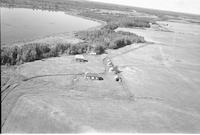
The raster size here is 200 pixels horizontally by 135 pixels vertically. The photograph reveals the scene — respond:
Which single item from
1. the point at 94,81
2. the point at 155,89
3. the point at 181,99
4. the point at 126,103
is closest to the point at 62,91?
the point at 94,81

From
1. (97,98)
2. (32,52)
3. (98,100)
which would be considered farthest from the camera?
(32,52)

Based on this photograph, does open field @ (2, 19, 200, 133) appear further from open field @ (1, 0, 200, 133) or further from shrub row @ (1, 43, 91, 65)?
shrub row @ (1, 43, 91, 65)

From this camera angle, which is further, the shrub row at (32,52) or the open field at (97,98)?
the shrub row at (32,52)

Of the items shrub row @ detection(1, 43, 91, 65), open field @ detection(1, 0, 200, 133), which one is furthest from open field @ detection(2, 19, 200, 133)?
shrub row @ detection(1, 43, 91, 65)

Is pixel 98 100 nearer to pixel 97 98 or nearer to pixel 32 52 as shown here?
pixel 97 98

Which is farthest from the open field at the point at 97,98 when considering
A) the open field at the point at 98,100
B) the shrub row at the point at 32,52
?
the shrub row at the point at 32,52

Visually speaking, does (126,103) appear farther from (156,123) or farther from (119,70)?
(119,70)

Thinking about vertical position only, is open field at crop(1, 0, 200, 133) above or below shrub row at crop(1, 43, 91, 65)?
below

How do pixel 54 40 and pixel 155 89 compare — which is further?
pixel 54 40

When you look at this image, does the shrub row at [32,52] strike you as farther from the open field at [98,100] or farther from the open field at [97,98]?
the open field at [98,100]

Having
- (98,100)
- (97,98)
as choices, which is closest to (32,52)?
(97,98)

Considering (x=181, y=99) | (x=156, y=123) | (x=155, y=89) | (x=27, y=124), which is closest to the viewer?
(x=27, y=124)
